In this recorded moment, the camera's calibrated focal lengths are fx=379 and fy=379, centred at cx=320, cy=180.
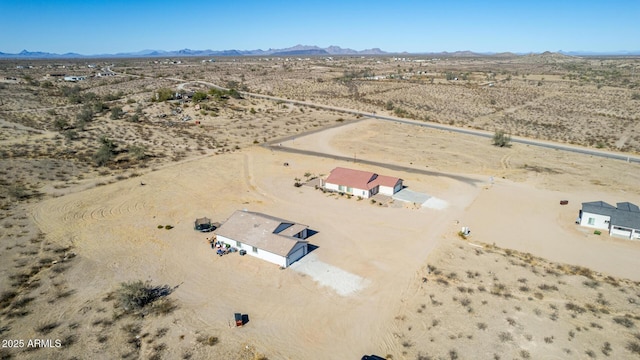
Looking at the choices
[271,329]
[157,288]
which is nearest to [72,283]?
[157,288]

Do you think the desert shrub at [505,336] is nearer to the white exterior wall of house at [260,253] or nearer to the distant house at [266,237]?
the distant house at [266,237]

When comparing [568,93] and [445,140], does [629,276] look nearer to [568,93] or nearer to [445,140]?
[445,140]

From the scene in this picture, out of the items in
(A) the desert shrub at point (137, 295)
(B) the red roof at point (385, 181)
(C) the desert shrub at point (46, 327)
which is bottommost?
(C) the desert shrub at point (46, 327)

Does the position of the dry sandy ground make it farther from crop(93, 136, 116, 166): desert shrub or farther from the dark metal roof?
crop(93, 136, 116, 166): desert shrub

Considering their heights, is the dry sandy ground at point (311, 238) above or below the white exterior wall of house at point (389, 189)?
below

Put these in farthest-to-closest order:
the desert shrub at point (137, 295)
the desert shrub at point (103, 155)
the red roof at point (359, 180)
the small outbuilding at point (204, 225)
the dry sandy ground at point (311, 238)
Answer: the desert shrub at point (103, 155) → the red roof at point (359, 180) → the small outbuilding at point (204, 225) → the desert shrub at point (137, 295) → the dry sandy ground at point (311, 238)

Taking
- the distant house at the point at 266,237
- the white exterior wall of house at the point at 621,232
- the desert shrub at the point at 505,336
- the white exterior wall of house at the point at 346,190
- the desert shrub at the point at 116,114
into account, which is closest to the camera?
the desert shrub at the point at 505,336

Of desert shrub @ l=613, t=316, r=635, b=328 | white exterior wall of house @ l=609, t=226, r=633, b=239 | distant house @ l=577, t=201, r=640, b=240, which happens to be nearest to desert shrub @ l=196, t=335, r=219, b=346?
desert shrub @ l=613, t=316, r=635, b=328

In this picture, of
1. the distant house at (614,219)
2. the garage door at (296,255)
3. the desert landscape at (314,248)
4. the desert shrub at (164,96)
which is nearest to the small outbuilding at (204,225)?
the desert landscape at (314,248)
